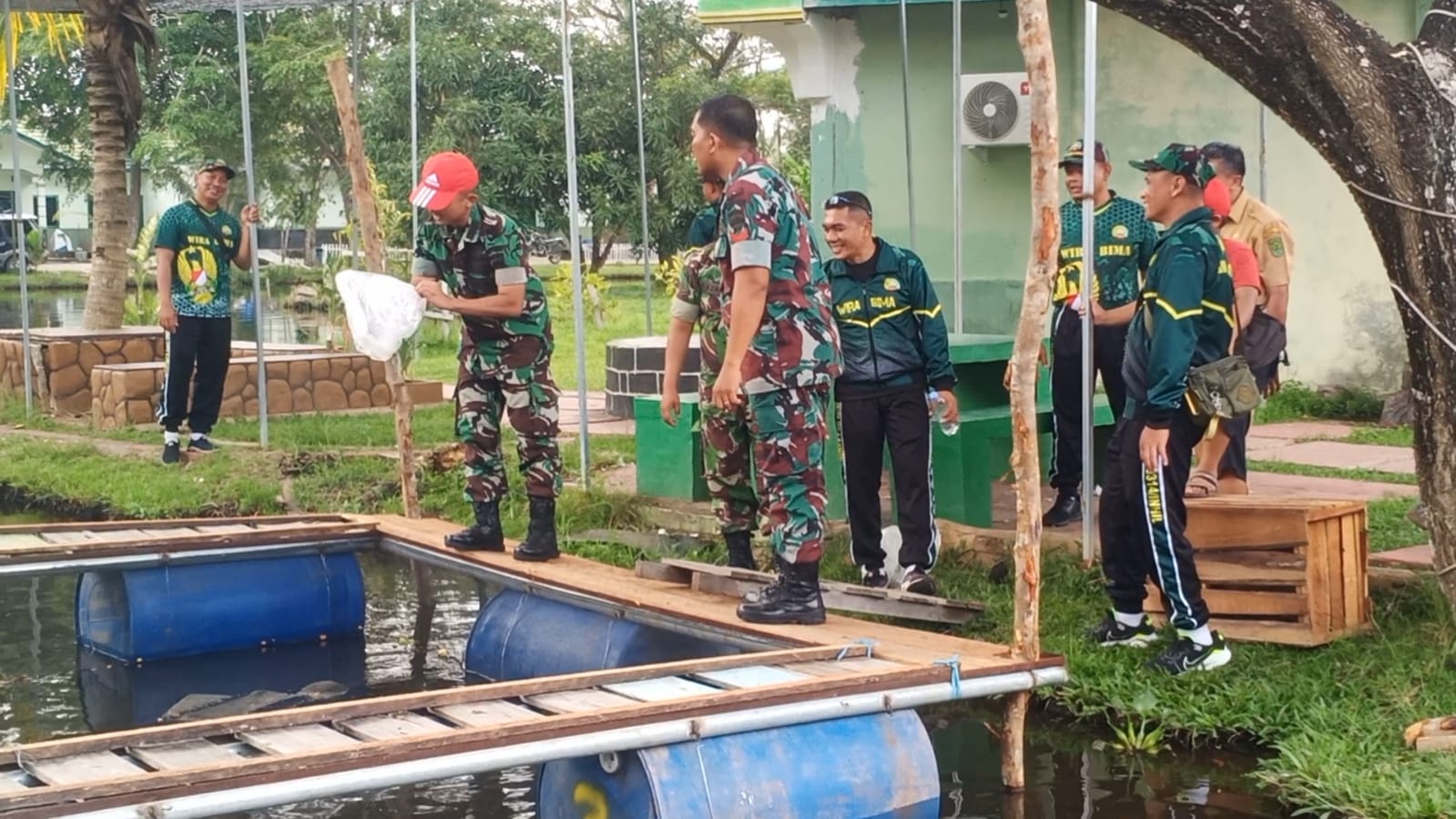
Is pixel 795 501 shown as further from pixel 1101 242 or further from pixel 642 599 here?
pixel 1101 242

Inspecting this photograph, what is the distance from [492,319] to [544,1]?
18.6 metres

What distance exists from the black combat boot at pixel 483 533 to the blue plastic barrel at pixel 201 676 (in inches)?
27.7

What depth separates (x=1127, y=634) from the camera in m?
6.01

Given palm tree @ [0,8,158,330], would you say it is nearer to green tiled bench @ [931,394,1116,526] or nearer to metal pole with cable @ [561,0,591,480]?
metal pole with cable @ [561,0,591,480]

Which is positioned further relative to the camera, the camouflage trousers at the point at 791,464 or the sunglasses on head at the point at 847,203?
the sunglasses on head at the point at 847,203

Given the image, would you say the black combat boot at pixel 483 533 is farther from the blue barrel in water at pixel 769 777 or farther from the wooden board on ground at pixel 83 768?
the wooden board on ground at pixel 83 768

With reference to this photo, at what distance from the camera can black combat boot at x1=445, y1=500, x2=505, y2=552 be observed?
6.76 meters

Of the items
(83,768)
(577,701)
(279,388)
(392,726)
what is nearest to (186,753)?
(83,768)

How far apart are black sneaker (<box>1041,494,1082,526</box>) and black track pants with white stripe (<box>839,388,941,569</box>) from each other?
1.15m

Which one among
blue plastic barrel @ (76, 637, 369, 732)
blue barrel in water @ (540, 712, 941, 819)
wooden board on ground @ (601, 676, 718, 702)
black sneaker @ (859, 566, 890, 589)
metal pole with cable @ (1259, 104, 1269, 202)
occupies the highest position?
metal pole with cable @ (1259, 104, 1269, 202)

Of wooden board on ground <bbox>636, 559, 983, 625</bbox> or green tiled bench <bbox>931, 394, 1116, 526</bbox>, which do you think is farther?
green tiled bench <bbox>931, 394, 1116, 526</bbox>

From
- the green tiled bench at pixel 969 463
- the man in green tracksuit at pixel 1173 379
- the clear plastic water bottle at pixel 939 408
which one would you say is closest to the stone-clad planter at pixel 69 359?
the green tiled bench at pixel 969 463

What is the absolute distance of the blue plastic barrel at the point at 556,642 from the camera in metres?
5.84

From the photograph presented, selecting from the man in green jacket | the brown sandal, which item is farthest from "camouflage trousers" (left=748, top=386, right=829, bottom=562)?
the brown sandal
